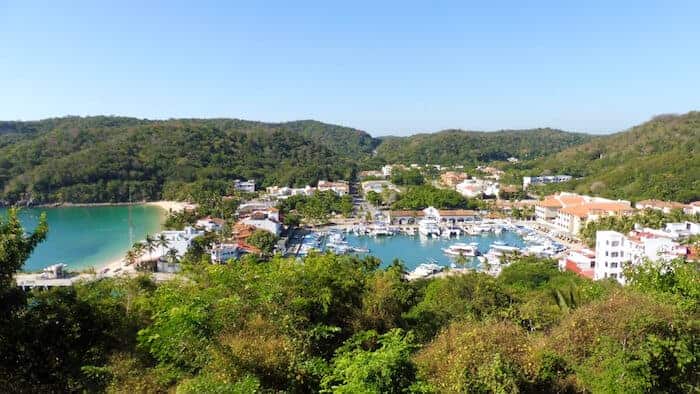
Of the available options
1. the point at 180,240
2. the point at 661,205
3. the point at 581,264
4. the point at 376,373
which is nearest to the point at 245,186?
the point at 180,240

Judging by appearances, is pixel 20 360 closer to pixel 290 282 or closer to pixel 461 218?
pixel 290 282

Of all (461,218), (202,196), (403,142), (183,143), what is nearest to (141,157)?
(183,143)

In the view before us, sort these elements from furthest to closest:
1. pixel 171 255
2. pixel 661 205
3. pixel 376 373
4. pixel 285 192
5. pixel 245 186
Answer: pixel 245 186 < pixel 285 192 < pixel 661 205 < pixel 171 255 < pixel 376 373

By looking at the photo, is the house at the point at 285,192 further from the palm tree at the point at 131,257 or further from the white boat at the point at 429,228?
the palm tree at the point at 131,257

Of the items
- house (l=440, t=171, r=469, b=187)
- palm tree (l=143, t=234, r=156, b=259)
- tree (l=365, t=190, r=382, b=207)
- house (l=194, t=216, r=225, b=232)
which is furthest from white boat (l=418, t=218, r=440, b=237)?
house (l=440, t=171, r=469, b=187)

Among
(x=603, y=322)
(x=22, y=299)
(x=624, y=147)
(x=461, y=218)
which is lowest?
(x=461, y=218)

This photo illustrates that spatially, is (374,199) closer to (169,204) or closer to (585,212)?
(585,212)

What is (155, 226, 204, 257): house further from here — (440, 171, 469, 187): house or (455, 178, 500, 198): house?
Result: (440, 171, 469, 187): house
